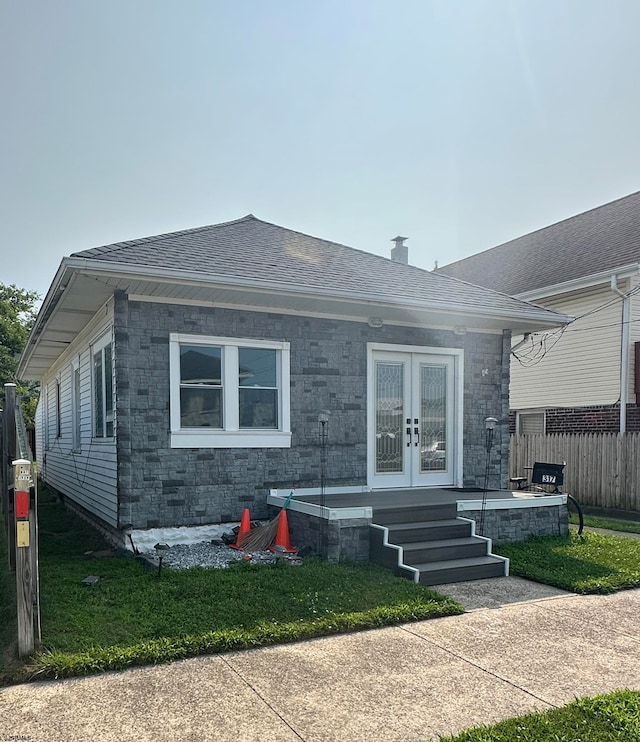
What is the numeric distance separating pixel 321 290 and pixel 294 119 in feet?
11.1

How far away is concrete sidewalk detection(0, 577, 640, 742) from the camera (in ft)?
10.5

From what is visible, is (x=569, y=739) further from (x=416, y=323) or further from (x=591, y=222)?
(x=591, y=222)

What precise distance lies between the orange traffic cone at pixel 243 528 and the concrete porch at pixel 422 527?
0.44 meters

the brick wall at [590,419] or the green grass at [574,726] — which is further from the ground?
the brick wall at [590,419]

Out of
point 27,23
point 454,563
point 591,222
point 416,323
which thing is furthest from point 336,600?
point 591,222

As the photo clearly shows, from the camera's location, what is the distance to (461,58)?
27.4ft

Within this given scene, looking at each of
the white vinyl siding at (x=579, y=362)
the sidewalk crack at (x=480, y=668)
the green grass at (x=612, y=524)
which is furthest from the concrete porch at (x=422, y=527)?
the white vinyl siding at (x=579, y=362)

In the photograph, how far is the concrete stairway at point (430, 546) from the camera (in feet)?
20.3

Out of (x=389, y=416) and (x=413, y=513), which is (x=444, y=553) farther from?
(x=389, y=416)

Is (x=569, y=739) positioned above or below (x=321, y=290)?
below

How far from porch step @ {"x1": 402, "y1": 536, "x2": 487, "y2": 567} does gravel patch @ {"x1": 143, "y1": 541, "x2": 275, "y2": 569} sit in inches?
58.7

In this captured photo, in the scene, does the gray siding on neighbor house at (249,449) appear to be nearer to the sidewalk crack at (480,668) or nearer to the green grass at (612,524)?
the green grass at (612,524)

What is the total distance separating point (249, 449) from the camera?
7.81 m

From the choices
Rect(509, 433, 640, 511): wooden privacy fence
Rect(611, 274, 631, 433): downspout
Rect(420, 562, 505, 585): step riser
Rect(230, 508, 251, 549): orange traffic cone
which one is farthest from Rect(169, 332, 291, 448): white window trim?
Rect(611, 274, 631, 433): downspout
